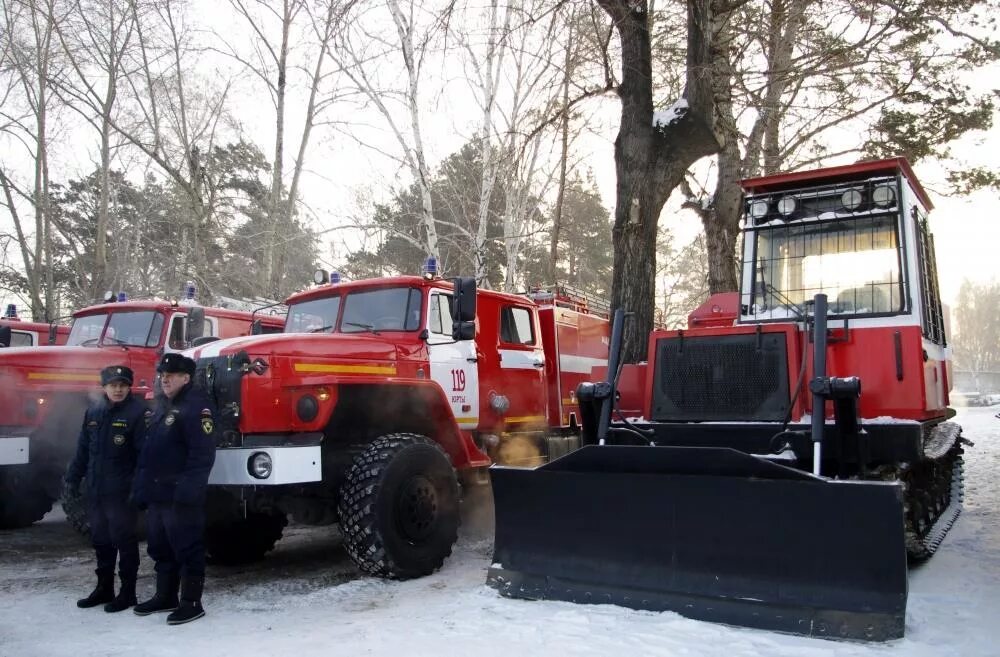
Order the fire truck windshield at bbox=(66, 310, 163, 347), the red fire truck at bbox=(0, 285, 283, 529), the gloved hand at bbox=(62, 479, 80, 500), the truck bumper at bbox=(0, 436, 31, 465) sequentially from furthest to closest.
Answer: the fire truck windshield at bbox=(66, 310, 163, 347) < the red fire truck at bbox=(0, 285, 283, 529) < the truck bumper at bbox=(0, 436, 31, 465) < the gloved hand at bbox=(62, 479, 80, 500)

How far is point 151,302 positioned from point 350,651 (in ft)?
21.4

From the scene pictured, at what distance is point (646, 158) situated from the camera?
9734 mm

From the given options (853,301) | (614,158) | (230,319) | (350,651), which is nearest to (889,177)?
(853,301)

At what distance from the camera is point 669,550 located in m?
5.17

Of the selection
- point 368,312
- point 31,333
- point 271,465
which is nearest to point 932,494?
point 368,312

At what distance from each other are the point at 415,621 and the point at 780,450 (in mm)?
2735

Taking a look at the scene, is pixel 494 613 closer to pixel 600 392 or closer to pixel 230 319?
pixel 600 392

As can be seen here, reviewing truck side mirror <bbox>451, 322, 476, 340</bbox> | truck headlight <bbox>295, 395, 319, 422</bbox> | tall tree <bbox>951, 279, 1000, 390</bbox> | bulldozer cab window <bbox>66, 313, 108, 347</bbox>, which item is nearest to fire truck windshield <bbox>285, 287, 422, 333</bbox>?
truck side mirror <bbox>451, 322, 476, 340</bbox>

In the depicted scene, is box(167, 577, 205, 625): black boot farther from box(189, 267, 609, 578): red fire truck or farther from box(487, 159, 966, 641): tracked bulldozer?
box(487, 159, 966, 641): tracked bulldozer

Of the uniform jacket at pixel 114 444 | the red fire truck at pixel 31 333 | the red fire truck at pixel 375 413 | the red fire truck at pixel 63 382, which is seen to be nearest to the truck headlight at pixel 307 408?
the red fire truck at pixel 375 413

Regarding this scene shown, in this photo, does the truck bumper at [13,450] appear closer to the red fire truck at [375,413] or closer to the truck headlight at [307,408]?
the red fire truck at [375,413]

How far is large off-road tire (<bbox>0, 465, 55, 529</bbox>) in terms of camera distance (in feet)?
28.0

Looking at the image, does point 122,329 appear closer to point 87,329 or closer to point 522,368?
point 87,329

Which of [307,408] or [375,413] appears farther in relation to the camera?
[375,413]
